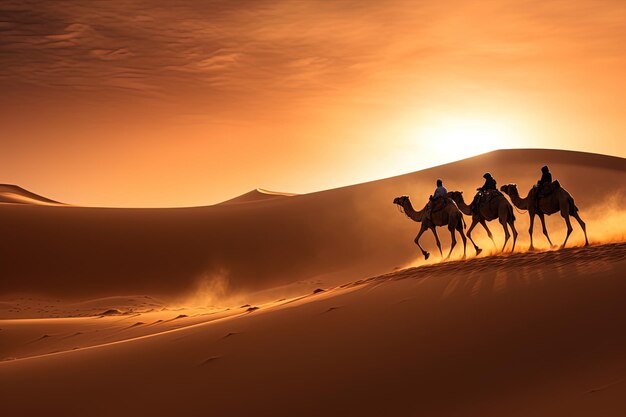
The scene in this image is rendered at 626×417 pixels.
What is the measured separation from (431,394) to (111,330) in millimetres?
11674

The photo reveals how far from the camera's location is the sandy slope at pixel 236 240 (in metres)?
36.7

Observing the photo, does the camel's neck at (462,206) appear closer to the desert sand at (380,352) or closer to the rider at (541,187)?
the rider at (541,187)

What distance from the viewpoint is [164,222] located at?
46.4m

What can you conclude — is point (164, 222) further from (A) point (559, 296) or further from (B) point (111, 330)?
(A) point (559, 296)

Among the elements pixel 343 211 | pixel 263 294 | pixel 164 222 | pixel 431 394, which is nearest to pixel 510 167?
pixel 343 211

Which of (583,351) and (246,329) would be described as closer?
(583,351)

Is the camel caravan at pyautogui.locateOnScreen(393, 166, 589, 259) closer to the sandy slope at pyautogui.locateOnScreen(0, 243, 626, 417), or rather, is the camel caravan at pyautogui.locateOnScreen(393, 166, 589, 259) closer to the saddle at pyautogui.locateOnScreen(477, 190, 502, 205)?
the saddle at pyautogui.locateOnScreen(477, 190, 502, 205)

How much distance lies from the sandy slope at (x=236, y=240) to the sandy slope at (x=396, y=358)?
18715mm

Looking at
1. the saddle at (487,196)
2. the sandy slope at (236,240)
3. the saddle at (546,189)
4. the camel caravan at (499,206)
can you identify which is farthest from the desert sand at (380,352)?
the sandy slope at (236,240)

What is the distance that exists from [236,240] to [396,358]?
34.2m

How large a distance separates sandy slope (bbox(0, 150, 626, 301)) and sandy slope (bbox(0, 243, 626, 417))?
18.7 m

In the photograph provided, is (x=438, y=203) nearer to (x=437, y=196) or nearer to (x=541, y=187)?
(x=437, y=196)

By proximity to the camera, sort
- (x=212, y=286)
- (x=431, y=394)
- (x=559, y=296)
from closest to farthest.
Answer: (x=431, y=394) → (x=559, y=296) → (x=212, y=286)

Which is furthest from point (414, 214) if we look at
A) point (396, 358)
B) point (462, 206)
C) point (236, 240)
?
point (236, 240)
